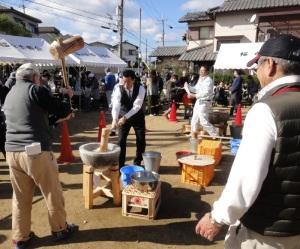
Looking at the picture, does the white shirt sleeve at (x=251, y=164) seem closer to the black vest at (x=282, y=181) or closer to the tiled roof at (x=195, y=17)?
the black vest at (x=282, y=181)

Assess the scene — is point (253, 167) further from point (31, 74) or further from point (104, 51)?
point (104, 51)

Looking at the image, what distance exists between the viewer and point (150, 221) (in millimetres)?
4227

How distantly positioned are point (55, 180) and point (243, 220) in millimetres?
2253

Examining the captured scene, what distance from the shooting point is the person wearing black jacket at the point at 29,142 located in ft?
10.6

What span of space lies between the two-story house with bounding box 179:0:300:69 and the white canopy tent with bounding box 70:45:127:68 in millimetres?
9902

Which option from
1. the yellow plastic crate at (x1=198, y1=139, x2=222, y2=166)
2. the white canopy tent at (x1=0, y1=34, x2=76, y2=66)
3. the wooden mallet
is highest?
the white canopy tent at (x1=0, y1=34, x2=76, y2=66)

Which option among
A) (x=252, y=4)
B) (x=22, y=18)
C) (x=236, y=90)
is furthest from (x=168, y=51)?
(x=236, y=90)

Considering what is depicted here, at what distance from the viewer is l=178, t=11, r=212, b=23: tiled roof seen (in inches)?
1190

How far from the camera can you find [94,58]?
14664mm

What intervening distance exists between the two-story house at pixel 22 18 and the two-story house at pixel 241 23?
86.7 feet

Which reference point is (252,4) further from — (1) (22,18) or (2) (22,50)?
(1) (22,18)

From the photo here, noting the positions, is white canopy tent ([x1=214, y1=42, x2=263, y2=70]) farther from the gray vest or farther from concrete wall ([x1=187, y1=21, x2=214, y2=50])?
concrete wall ([x1=187, y1=21, x2=214, y2=50])

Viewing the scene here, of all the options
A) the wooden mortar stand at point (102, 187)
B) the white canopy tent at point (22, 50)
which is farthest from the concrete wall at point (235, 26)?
the wooden mortar stand at point (102, 187)

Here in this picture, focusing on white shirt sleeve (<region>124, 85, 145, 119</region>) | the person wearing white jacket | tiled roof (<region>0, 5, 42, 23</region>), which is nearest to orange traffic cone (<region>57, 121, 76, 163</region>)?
white shirt sleeve (<region>124, 85, 145, 119</region>)
